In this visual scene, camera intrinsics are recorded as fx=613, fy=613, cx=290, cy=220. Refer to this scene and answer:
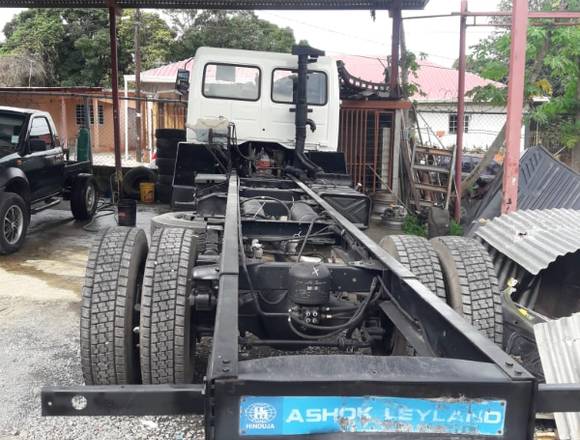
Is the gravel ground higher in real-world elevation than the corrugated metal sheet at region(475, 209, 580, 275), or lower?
lower

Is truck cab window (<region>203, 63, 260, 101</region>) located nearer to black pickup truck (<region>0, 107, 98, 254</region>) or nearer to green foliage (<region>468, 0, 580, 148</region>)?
black pickup truck (<region>0, 107, 98, 254</region>)

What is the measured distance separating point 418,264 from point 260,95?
4.99 meters

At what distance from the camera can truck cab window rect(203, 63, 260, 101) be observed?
8.05 metres

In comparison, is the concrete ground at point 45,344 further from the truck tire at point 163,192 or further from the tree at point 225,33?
the tree at point 225,33

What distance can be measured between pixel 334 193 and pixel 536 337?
2408 millimetres

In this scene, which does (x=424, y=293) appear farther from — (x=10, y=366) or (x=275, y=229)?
(x=10, y=366)

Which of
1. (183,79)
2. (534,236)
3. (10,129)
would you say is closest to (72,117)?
(10,129)

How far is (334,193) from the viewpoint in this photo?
564 cm

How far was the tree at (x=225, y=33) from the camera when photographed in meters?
32.1

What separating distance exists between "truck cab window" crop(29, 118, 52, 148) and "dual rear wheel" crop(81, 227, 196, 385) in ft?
20.6

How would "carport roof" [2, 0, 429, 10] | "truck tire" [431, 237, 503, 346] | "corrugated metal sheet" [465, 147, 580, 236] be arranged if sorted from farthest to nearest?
"carport roof" [2, 0, 429, 10] < "corrugated metal sheet" [465, 147, 580, 236] < "truck tire" [431, 237, 503, 346]

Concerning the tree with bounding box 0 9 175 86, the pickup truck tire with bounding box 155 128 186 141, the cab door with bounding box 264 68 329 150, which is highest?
the tree with bounding box 0 9 175 86

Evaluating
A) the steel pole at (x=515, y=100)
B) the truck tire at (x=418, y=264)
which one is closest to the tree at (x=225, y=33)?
the steel pole at (x=515, y=100)

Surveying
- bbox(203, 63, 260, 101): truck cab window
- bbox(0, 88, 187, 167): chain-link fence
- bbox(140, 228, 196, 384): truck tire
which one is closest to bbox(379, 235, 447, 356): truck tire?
bbox(140, 228, 196, 384): truck tire
